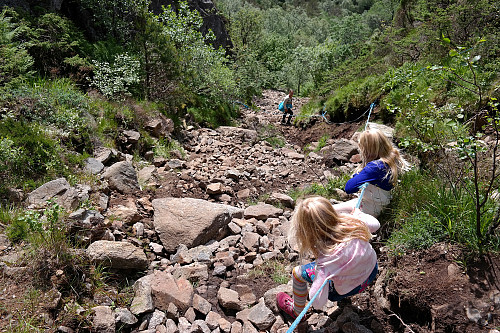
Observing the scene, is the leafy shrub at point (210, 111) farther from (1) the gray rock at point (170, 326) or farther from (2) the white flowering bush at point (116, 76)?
(1) the gray rock at point (170, 326)

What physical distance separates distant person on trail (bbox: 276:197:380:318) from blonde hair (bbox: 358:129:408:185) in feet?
4.40

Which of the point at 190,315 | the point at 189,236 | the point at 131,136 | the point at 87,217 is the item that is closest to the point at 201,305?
the point at 190,315

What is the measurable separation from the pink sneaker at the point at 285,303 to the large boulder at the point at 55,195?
2.82 meters

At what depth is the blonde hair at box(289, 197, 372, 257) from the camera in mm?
2432

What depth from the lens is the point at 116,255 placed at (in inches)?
128

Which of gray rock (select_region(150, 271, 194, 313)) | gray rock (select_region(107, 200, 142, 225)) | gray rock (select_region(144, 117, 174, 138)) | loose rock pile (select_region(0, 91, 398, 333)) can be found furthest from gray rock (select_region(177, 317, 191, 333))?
gray rock (select_region(144, 117, 174, 138))

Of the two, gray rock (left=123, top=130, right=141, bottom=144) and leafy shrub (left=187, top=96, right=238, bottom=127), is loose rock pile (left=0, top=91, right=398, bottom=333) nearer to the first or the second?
gray rock (left=123, top=130, right=141, bottom=144)

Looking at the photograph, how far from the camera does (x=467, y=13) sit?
23.9ft

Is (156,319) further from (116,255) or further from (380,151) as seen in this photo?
(380,151)

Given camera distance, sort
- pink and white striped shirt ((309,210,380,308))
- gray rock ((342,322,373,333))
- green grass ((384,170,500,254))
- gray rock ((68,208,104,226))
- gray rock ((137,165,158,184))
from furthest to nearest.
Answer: gray rock ((137,165,158,184))
gray rock ((68,208,104,226))
green grass ((384,170,500,254))
gray rock ((342,322,373,333))
pink and white striped shirt ((309,210,380,308))

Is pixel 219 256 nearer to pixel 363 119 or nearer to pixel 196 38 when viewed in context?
pixel 363 119

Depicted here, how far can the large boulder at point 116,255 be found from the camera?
317 cm

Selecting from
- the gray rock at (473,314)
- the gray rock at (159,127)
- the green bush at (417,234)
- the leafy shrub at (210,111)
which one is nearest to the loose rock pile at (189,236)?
the gray rock at (473,314)

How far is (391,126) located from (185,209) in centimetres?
554
